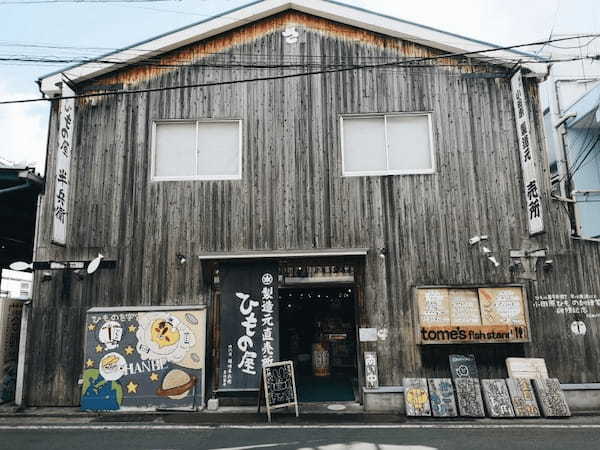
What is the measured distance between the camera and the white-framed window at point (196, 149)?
35.7 feet

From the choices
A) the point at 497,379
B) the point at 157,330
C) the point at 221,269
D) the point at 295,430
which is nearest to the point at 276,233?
the point at 221,269

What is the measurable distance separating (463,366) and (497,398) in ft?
3.24

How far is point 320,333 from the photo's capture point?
1512cm

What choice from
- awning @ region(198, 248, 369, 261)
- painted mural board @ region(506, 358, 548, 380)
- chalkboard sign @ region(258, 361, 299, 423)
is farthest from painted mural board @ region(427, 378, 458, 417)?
awning @ region(198, 248, 369, 261)

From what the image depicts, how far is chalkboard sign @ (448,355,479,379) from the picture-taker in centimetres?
956

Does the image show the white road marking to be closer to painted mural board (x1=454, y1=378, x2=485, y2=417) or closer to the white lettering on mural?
painted mural board (x1=454, y1=378, x2=485, y2=417)

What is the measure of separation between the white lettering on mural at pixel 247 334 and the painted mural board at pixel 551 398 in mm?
5984

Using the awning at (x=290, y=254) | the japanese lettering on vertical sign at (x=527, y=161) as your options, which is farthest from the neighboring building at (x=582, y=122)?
the awning at (x=290, y=254)

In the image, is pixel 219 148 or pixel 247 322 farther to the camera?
pixel 219 148

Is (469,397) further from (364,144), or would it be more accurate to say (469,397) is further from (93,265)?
(93,265)

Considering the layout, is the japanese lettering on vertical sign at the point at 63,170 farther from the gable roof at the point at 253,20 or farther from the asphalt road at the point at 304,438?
the asphalt road at the point at 304,438

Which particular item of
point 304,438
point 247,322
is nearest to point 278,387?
point 247,322

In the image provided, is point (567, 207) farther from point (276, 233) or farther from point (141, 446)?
point (141, 446)

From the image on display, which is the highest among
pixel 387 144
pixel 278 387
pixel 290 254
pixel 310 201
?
pixel 387 144
